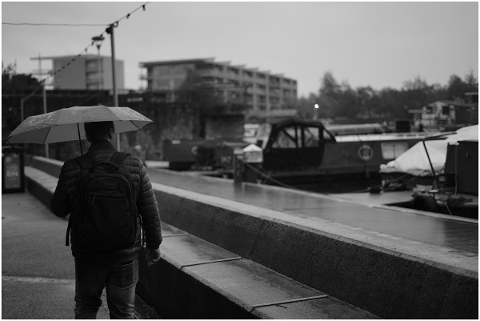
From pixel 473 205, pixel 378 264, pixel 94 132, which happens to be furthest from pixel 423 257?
pixel 473 205

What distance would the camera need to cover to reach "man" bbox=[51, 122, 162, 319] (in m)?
4.12

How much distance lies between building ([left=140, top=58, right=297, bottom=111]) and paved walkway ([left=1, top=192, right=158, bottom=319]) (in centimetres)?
8927

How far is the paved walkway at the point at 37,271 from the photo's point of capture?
6285 mm

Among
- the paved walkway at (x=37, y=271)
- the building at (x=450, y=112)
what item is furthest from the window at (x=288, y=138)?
the paved walkway at (x=37, y=271)

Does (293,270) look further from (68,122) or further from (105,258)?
(68,122)

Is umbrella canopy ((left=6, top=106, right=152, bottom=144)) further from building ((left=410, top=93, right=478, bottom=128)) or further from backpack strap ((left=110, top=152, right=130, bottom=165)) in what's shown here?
building ((left=410, top=93, right=478, bottom=128))

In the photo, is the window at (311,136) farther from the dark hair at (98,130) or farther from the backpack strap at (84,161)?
the backpack strap at (84,161)

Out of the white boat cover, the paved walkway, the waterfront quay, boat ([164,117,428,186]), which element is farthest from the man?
boat ([164,117,428,186])

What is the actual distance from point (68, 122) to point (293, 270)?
2.34 metres

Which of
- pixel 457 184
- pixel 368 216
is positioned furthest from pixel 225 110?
pixel 368 216

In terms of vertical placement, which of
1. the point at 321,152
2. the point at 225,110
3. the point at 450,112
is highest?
the point at 225,110

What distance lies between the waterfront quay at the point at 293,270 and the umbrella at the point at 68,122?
1.51 m

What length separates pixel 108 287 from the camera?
422cm

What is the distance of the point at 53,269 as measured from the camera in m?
8.28
